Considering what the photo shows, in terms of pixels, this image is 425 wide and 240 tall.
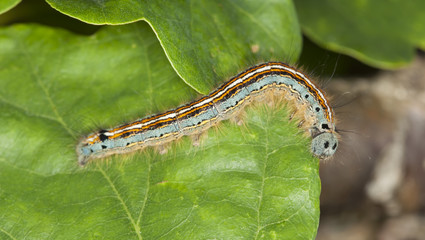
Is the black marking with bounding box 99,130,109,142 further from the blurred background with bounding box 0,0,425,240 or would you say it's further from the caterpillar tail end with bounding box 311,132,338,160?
the blurred background with bounding box 0,0,425,240

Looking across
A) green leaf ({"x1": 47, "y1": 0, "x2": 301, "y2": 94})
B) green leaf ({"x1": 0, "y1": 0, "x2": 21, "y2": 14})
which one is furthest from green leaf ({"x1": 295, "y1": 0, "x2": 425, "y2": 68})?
green leaf ({"x1": 0, "y1": 0, "x2": 21, "y2": 14})

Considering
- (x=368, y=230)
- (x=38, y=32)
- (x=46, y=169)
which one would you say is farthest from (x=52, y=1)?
(x=368, y=230)

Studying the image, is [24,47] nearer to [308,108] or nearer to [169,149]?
[169,149]

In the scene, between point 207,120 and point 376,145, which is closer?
point 207,120

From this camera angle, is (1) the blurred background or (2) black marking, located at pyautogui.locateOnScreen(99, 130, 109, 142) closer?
(2) black marking, located at pyautogui.locateOnScreen(99, 130, 109, 142)

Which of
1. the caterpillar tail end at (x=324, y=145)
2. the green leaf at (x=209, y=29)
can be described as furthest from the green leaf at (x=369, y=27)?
the caterpillar tail end at (x=324, y=145)

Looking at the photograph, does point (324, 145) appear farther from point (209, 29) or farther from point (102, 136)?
point (102, 136)

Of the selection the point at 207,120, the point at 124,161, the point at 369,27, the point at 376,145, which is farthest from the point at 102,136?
the point at 376,145
